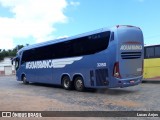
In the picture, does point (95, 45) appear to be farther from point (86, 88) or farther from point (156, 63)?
point (156, 63)

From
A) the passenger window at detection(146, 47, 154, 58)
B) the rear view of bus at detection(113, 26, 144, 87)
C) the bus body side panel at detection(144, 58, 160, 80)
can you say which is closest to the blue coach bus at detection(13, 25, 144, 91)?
the rear view of bus at detection(113, 26, 144, 87)

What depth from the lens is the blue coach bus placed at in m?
16.3

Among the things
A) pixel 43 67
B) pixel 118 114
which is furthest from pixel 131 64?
pixel 43 67

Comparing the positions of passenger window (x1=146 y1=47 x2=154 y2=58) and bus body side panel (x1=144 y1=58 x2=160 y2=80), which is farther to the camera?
passenger window (x1=146 y1=47 x2=154 y2=58)

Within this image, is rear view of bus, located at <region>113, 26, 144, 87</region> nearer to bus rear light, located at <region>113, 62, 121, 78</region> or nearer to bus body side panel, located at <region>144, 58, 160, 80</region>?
bus rear light, located at <region>113, 62, 121, 78</region>

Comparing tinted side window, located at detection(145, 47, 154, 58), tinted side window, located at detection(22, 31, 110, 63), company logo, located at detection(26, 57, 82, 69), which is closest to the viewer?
tinted side window, located at detection(22, 31, 110, 63)

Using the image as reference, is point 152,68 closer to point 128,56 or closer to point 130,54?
point 130,54

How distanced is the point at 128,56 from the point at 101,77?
1719mm

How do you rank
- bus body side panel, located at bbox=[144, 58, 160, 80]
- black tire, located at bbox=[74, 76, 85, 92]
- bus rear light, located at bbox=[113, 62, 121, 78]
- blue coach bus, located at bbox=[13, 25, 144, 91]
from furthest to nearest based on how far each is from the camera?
1. bus body side panel, located at bbox=[144, 58, 160, 80]
2. black tire, located at bbox=[74, 76, 85, 92]
3. blue coach bus, located at bbox=[13, 25, 144, 91]
4. bus rear light, located at bbox=[113, 62, 121, 78]

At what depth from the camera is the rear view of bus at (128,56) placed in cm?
1622

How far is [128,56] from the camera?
16.6 m

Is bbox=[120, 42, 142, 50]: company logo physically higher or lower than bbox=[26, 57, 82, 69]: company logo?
higher

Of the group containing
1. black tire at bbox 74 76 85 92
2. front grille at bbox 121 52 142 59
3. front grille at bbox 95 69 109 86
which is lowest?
black tire at bbox 74 76 85 92

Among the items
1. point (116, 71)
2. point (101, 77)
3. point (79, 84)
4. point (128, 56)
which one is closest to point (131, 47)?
point (128, 56)
